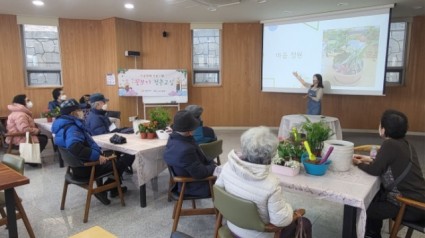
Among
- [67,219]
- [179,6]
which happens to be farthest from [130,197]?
[179,6]

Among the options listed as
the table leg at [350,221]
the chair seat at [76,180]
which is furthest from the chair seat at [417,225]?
the chair seat at [76,180]

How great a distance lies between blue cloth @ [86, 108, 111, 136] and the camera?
3.61 m

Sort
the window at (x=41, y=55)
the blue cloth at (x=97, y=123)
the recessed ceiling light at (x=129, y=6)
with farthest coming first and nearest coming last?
the window at (x=41, y=55) → the recessed ceiling light at (x=129, y=6) → the blue cloth at (x=97, y=123)

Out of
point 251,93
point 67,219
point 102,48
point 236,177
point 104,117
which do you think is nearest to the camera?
point 236,177

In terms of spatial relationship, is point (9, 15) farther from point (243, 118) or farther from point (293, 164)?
point (293, 164)

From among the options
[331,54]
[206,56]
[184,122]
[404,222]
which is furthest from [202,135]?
[206,56]

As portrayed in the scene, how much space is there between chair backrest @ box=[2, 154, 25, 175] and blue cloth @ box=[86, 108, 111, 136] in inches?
48.8

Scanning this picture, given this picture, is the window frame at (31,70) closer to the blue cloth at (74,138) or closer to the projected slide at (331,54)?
the blue cloth at (74,138)

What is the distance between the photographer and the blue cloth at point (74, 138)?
260 cm

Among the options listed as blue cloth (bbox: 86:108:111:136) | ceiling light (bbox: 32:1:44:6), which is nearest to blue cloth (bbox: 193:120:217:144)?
blue cloth (bbox: 86:108:111:136)

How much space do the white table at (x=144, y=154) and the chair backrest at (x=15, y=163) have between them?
0.84 meters

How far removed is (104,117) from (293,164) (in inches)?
105

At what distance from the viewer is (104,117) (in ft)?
12.3

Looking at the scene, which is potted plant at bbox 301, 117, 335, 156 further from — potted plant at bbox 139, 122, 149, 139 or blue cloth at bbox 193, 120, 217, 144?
Result: potted plant at bbox 139, 122, 149, 139
